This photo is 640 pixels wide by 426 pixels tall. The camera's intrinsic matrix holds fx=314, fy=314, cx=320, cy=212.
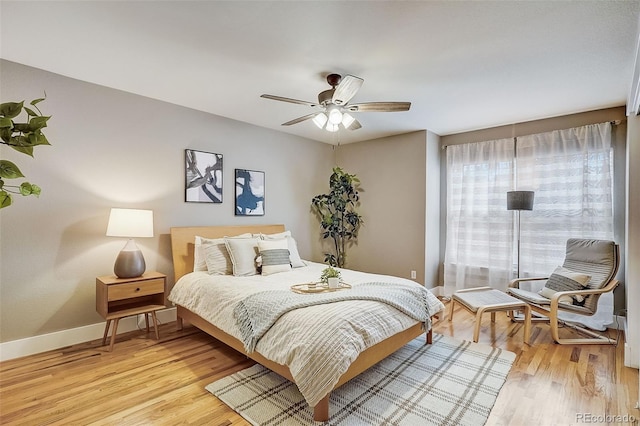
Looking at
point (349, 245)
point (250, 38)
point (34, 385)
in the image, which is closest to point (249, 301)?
point (34, 385)

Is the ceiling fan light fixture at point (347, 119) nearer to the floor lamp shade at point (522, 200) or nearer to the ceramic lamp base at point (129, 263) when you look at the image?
the floor lamp shade at point (522, 200)

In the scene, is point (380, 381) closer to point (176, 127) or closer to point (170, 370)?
point (170, 370)

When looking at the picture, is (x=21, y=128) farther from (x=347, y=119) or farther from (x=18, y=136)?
(x=347, y=119)

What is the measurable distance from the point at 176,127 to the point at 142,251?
1473mm

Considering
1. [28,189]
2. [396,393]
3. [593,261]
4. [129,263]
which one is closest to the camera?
[28,189]

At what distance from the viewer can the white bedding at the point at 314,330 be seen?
1.91m

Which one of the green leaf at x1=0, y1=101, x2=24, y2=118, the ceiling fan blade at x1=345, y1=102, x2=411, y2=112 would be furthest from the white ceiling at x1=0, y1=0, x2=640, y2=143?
the green leaf at x1=0, y1=101, x2=24, y2=118

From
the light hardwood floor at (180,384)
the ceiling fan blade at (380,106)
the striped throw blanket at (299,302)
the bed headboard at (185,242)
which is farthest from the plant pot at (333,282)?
the bed headboard at (185,242)

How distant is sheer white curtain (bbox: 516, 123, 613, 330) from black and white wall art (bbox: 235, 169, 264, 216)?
3.50 m

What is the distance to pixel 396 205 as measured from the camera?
4.89 metres

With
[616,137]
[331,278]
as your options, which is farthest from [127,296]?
[616,137]

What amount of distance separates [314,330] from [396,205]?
3246 millimetres

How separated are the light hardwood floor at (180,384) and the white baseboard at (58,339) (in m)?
0.08

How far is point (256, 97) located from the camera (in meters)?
3.40
